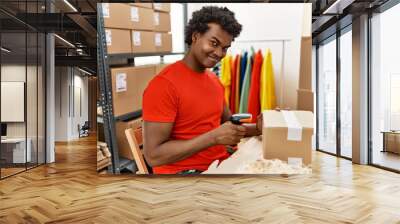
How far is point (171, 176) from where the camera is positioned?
450 cm

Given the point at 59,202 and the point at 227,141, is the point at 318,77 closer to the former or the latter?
the point at 227,141

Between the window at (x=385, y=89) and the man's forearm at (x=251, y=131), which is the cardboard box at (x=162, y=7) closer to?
the man's forearm at (x=251, y=131)

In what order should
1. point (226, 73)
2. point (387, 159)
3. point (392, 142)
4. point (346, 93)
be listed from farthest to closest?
point (346, 93), point (387, 159), point (392, 142), point (226, 73)

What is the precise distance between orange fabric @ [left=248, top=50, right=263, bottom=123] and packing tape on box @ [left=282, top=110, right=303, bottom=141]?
1.03 ft

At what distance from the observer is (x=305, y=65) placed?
4.60 m

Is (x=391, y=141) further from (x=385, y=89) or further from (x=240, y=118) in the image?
(x=240, y=118)

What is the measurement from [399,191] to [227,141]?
6.08 ft

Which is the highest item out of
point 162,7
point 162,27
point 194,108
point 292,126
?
point 162,7

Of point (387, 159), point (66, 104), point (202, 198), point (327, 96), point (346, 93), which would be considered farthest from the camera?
point (66, 104)

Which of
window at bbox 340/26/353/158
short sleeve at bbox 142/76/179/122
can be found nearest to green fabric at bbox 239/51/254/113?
short sleeve at bbox 142/76/179/122

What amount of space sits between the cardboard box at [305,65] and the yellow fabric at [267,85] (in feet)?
1.14

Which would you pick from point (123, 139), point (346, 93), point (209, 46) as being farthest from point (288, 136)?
point (346, 93)

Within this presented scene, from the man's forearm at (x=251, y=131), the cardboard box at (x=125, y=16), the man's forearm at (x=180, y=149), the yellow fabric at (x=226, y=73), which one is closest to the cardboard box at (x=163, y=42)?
the cardboard box at (x=125, y=16)

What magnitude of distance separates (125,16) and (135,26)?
0.54 feet
